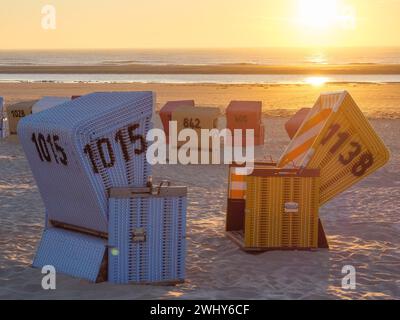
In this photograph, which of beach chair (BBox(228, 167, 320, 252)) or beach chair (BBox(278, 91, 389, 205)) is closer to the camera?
beach chair (BBox(228, 167, 320, 252))

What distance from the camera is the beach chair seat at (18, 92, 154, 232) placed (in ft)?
26.2

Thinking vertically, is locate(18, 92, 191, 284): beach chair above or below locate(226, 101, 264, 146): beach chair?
below

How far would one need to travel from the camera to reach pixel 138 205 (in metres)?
8.22

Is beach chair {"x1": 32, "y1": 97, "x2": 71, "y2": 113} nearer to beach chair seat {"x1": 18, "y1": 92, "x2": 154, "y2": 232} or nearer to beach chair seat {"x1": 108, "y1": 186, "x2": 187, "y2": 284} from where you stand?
beach chair seat {"x1": 18, "y1": 92, "x2": 154, "y2": 232}

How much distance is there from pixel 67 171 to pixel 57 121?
2.01 ft

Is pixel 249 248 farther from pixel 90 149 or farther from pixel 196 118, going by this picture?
pixel 196 118

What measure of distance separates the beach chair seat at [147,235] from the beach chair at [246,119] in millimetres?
13905

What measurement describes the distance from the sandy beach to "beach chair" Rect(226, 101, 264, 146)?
4.22 meters

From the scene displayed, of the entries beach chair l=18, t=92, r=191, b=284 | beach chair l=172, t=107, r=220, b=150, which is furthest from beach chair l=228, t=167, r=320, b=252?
beach chair l=172, t=107, r=220, b=150

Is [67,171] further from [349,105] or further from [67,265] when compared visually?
[349,105]
